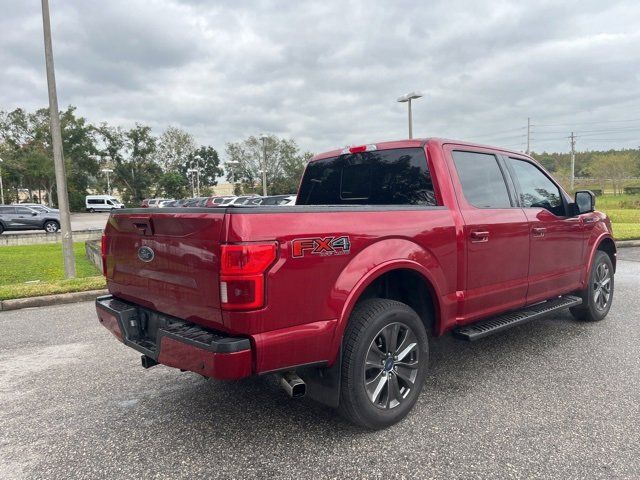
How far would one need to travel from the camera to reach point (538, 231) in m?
4.01

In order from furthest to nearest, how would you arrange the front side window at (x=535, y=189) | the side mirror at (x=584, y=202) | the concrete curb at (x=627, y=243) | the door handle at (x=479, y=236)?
1. the concrete curb at (x=627, y=243)
2. the side mirror at (x=584, y=202)
3. the front side window at (x=535, y=189)
4. the door handle at (x=479, y=236)

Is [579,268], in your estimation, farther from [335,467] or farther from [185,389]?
[185,389]

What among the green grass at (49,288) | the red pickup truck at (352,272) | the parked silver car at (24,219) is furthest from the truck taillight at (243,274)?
the parked silver car at (24,219)

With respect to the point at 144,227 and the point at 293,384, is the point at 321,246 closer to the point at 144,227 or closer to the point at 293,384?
the point at 293,384

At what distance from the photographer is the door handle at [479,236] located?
339 cm

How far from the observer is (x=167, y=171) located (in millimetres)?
58781

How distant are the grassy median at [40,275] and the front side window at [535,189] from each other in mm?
6283

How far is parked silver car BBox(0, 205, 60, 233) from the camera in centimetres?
2280

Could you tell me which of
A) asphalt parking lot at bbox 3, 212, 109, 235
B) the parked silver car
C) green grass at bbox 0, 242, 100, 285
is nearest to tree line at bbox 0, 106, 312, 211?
asphalt parking lot at bbox 3, 212, 109, 235

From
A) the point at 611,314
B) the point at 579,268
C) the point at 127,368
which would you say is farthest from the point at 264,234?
the point at 611,314

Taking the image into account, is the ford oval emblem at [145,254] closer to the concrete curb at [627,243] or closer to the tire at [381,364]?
the tire at [381,364]

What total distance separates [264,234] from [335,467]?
4.41ft

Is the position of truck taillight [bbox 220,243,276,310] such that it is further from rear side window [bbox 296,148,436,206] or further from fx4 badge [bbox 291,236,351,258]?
rear side window [bbox 296,148,436,206]

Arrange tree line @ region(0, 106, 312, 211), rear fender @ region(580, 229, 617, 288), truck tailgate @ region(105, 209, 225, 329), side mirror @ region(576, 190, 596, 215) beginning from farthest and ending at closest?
tree line @ region(0, 106, 312, 211) < rear fender @ region(580, 229, 617, 288) < side mirror @ region(576, 190, 596, 215) < truck tailgate @ region(105, 209, 225, 329)
